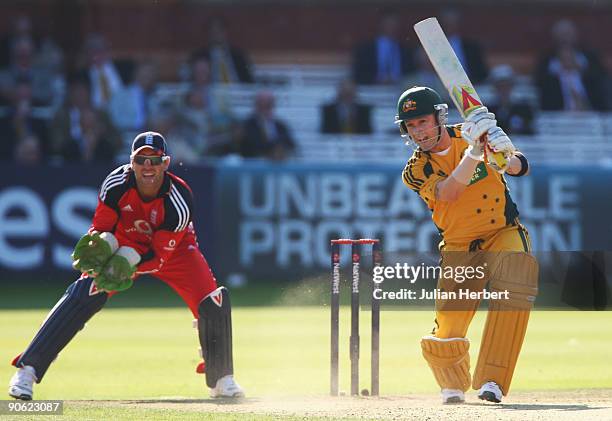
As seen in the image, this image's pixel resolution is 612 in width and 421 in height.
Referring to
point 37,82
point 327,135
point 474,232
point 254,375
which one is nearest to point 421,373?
point 254,375

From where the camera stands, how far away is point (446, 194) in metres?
8.25

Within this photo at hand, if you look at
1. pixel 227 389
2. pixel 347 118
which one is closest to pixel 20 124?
pixel 347 118

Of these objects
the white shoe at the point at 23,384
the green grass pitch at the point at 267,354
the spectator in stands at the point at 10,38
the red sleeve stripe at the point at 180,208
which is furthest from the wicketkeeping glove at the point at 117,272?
the spectator in stands at the point at 10,38

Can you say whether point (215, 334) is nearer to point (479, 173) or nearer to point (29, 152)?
point (479, 173)

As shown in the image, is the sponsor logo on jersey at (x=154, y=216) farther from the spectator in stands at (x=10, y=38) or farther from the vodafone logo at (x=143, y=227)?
the spectator in stands at (x=10, y=38)

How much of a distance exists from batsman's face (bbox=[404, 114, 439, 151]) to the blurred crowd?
935cm

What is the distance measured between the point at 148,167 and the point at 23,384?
63.9 inches

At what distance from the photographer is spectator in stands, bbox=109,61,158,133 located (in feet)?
60.8

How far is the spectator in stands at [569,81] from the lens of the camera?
2008cm

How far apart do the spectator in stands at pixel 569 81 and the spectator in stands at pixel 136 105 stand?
5963 mm

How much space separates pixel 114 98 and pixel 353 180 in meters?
3.82

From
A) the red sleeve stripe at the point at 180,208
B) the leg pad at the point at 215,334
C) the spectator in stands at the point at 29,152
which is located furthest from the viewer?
the spectator in stands at the point at 29,152

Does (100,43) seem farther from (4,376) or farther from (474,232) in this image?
(474,232)

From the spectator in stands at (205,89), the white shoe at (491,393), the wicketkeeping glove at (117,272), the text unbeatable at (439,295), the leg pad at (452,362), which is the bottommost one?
the white shoe at (491,393)
